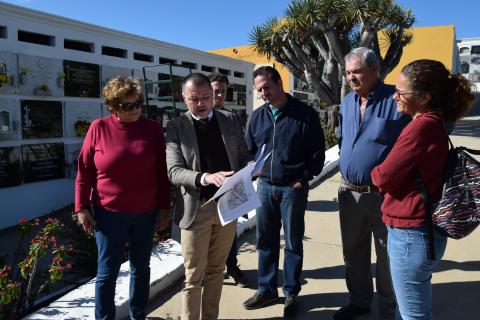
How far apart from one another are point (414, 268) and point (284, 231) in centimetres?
108

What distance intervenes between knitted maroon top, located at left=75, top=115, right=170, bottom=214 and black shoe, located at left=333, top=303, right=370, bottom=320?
1356 millimetres

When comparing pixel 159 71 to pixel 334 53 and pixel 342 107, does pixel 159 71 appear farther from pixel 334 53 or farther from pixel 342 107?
pixel 342 107

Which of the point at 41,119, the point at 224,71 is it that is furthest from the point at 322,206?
the point at 224,71

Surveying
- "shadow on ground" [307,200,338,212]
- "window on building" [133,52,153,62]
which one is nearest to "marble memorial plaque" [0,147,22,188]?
"window on building" [133,52,153,62]

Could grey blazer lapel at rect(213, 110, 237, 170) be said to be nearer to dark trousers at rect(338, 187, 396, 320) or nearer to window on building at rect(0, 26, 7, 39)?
dark trousers at rect(338, 187, 396, 320)

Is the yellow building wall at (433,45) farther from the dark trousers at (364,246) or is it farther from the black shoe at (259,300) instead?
the black shoe at (259,300)

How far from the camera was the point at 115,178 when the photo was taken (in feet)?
6.70

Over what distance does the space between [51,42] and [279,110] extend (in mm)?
6278

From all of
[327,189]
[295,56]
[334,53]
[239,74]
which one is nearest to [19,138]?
[327,189]

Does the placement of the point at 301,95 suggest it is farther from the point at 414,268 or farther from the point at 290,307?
the point at 414,268

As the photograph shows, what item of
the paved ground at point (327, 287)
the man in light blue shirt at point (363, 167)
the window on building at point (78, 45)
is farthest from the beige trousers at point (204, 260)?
the window on building at point (78, 45)

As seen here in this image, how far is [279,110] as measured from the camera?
2520mm

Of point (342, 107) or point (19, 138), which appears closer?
point (342, 107)

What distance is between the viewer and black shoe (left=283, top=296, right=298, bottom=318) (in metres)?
2.41
